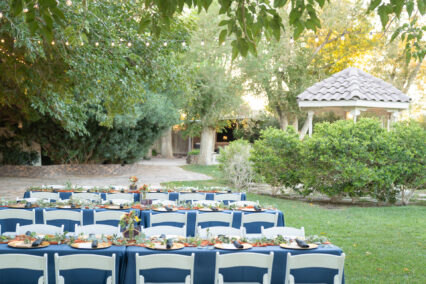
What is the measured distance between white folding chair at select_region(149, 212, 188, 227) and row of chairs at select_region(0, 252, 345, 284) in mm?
2053

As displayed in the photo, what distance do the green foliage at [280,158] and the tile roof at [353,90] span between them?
6.70 ft

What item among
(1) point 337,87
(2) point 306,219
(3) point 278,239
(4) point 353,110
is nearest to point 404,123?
(4) point 353,110

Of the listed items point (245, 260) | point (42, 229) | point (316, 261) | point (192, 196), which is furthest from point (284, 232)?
point (192, 196)

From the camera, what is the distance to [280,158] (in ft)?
45.3

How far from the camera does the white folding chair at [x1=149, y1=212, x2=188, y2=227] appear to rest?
6336mm

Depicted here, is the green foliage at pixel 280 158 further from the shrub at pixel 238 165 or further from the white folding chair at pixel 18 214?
the white folding chair at pixel 18 214

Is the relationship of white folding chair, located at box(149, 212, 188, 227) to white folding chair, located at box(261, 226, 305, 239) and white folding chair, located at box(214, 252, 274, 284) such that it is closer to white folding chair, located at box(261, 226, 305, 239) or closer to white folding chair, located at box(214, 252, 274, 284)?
white folding chair, located at box(261, 226, 305, 239)

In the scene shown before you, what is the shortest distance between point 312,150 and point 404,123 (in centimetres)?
322

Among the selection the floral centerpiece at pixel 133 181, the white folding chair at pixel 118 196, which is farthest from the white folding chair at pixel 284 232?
the floral centerpiece at pixel 133 181

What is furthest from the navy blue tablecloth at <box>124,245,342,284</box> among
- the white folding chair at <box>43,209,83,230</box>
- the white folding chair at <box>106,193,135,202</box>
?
the white folding chair at <box>106,193,135,202</box>

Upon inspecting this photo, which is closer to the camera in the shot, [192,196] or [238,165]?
[192,196]

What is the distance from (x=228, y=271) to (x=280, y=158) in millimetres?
9422

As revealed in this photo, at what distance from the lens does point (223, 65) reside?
25797 mm

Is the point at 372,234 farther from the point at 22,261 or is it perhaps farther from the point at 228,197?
the point at 22,261
